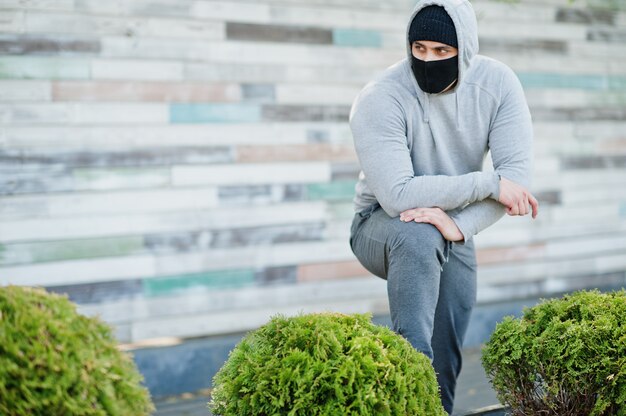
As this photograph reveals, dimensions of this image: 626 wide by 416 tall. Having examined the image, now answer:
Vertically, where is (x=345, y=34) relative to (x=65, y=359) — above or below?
above

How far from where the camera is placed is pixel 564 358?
312 centimetres

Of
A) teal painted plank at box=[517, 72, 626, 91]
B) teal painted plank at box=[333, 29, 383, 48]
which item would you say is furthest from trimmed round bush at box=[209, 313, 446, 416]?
teal painted plank at box=[517, 72, 626, 91]

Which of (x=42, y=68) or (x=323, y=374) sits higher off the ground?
(x=42, y=68)

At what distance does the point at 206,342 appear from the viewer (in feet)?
16.6

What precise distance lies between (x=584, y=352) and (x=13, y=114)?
10.3 feet

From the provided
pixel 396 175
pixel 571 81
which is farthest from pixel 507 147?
pixel 571 81

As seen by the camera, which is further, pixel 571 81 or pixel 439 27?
pixel 571 81

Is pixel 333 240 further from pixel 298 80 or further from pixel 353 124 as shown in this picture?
pixel 353 124

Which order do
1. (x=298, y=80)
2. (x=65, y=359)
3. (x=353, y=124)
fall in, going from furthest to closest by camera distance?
(x=298, y=80) < (x=353, y=124) < (x=65, y=359)

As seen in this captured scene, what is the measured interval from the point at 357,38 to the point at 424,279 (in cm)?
258

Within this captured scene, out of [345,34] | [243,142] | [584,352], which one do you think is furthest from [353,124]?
[345,34]

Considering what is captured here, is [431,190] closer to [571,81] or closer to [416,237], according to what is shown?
[416,237]

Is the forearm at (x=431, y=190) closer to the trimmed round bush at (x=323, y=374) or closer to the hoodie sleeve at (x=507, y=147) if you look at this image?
the hoodie sleeve at (x=507, y=147)

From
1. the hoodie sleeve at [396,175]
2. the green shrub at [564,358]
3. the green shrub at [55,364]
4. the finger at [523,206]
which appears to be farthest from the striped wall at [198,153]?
the green shrub at [55,364]
